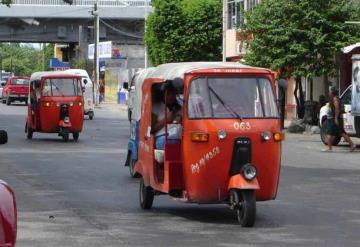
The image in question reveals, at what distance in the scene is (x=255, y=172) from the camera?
35.7ft

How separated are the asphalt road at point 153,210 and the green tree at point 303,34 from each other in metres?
11.3

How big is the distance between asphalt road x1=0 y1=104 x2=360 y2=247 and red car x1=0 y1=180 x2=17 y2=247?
4120 mm

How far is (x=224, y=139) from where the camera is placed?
1084cm

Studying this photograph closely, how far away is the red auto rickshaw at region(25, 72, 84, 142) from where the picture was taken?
2684 centimetres

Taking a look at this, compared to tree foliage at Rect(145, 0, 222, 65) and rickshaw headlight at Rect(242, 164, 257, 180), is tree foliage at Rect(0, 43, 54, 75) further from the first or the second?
rickshaw headlight at Rect(242, 164, 257, 180)

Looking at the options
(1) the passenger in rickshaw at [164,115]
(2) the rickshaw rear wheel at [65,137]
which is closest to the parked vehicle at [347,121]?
(2) the rickshaw rear wheel at [65,137]

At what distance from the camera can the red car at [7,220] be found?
5105mm

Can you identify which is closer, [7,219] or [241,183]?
[7,219]

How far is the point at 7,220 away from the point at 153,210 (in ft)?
24.0

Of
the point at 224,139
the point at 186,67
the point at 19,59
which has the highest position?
the point at 19,59

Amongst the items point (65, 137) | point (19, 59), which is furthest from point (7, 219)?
point (19, 59)

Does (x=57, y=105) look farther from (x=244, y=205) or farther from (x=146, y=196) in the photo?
(x=244, y=205)

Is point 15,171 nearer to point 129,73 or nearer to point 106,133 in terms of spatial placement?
point 106,133

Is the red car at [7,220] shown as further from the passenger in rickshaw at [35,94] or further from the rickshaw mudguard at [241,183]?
the passenger in rickshaw at [35,94]
